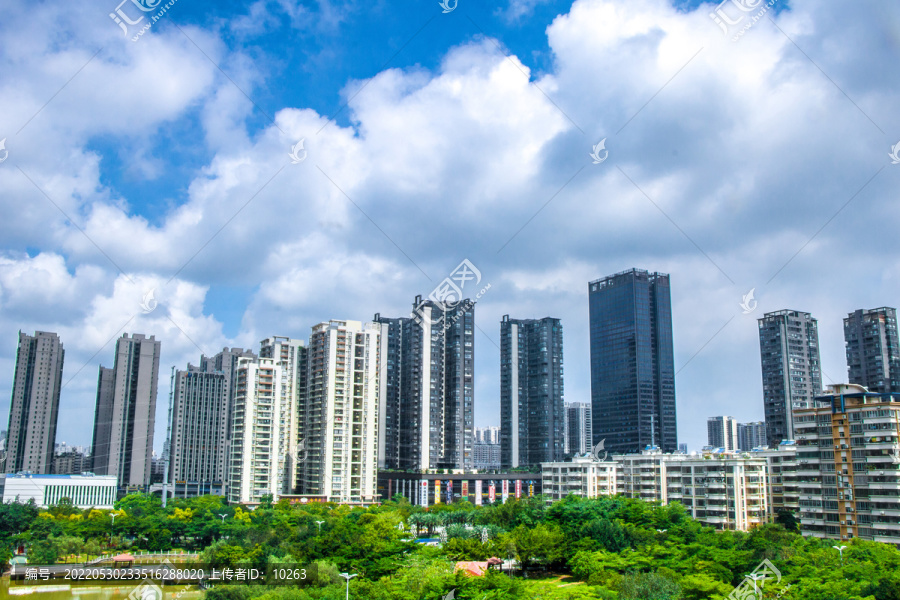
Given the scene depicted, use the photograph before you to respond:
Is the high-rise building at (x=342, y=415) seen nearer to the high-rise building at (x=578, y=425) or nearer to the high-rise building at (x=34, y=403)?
the high-rise building at (x=34, y=403)

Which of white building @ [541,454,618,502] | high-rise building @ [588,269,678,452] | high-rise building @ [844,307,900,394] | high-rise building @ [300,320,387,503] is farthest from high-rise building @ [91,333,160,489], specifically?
high-rise building @ [844,307,900,394]

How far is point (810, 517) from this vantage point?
20.2 metres

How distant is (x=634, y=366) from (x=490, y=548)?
25268mm

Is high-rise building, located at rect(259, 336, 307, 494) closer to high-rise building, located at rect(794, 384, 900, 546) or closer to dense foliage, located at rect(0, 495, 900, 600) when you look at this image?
dense foliage, located at rect(0, 495, 900, 600)

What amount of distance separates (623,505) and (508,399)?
753 inches

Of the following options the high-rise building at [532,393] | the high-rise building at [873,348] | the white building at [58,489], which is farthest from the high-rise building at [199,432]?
the high-rise building at [873,348]

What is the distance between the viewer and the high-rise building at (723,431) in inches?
1823

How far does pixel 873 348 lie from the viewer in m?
34.4

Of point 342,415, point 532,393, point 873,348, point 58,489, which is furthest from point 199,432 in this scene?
point 873,348

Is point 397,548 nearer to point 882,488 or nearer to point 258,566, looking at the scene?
point 258,566

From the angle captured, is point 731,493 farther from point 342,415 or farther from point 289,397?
point 289,397

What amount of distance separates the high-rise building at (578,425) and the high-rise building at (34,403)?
3625 cm

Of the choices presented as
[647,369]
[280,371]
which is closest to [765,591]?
[280,371]

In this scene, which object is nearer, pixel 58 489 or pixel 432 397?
pixel 58 489
